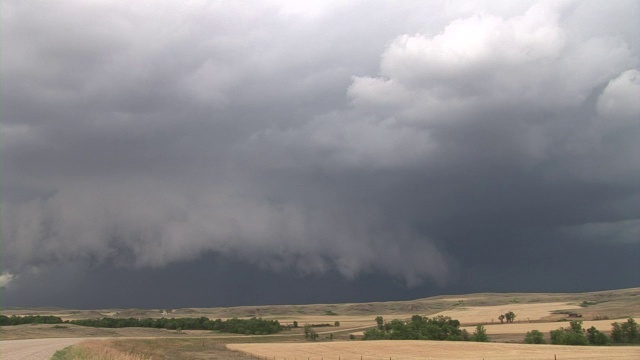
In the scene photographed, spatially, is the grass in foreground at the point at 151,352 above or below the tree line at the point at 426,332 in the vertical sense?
above

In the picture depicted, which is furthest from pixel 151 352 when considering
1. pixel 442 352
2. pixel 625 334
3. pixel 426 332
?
pixel 625 334

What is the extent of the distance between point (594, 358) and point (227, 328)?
136 m

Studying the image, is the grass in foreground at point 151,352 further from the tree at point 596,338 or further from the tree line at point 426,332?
the tree at point 596,338

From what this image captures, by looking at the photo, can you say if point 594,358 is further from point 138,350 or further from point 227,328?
point 227,328

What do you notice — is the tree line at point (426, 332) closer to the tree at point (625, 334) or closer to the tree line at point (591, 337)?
the tree line at point (591, 337)

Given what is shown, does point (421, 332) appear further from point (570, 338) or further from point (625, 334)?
point (625, 334)

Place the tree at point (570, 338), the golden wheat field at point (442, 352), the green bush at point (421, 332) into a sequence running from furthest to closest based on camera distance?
the green bush at point (421, 332) → the tree at point (570, 338) → the golden wheat field at point (442, 352)

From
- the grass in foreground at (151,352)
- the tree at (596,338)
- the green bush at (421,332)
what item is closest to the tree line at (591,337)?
the tree at (596,338)

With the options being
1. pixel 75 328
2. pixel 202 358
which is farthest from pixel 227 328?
pixel 202 358

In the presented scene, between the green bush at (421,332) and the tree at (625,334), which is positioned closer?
the tree at (625,334)

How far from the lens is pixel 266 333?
571 feet

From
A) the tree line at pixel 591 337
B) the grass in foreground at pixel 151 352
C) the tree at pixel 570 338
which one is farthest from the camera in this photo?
the tree line at pixel 591 337

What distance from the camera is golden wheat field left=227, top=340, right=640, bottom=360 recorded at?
80812mm

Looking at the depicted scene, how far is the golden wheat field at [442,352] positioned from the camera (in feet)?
265
